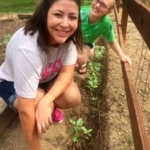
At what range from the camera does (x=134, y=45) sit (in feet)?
14.5

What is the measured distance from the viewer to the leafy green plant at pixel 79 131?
2.19 m

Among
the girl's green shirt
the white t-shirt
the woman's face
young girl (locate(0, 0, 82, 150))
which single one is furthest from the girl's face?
the girl's green shirt

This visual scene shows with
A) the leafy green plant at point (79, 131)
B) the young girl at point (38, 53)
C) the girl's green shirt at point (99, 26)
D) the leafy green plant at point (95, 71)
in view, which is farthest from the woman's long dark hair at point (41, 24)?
the leafy green plant at point (95, 71)

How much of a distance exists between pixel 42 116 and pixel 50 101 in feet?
0.44

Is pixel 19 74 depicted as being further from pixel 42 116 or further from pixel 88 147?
pixel 88 147

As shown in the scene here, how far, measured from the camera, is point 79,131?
7.49 feet

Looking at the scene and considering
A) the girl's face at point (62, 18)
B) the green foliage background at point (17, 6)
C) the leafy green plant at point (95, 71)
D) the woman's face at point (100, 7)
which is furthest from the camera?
the green foliage background at point (17, 6)

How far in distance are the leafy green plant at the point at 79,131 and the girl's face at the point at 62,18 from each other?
773mm

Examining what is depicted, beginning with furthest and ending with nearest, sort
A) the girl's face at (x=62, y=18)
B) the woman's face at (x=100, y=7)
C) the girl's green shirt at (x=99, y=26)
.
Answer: the girl's green shirt at (x=99, y=26), the woman's face at (x=100, y=7), the girl's face at (x=62, y=18)

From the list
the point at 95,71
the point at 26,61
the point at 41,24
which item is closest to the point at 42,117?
the point at 26,61

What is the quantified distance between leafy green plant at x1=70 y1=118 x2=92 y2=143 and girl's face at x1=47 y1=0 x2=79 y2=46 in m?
0.77

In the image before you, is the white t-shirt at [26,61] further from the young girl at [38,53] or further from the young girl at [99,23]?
the young girl at [99,23]

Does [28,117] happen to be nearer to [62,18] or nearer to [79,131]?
[62,18]

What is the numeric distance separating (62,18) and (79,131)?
0.99 m
